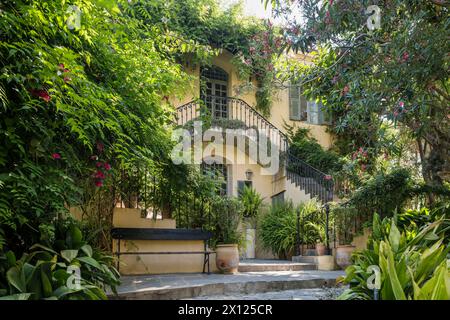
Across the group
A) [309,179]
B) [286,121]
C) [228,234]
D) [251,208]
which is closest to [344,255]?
[228,234]

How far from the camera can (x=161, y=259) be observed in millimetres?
7391

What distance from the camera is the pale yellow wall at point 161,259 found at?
7070mm

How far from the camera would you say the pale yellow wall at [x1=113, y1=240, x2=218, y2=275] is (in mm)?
7070

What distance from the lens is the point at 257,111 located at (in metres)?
14.2

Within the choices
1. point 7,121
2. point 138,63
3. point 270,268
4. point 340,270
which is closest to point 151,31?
point 138,63

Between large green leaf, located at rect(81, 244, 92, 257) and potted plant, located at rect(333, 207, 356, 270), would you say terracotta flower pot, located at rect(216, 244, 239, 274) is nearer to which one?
potted plant, located at rect(333, 207, 356, 270)

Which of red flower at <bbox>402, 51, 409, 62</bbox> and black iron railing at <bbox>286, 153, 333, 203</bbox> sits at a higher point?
red flower at <bbox>402, 51, 409, 62</bbox>

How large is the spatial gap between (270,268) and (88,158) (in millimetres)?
5196

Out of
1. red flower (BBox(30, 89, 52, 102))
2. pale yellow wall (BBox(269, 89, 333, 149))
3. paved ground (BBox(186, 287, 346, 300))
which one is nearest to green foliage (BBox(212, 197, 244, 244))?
paved ground (BBox(186, 287, 346, 300))

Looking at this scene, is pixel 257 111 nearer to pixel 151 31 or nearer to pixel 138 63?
pixel 151 31

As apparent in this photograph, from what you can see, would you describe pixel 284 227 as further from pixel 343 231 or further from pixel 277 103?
pixel 277 103

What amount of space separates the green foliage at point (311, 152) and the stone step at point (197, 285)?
20.0 feet

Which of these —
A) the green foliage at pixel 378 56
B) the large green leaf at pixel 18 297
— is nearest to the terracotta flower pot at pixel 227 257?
the green foliage at pixel 378 56

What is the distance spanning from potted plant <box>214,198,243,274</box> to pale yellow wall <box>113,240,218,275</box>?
1.15ft
